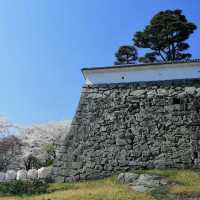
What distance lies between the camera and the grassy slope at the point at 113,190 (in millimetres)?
12664

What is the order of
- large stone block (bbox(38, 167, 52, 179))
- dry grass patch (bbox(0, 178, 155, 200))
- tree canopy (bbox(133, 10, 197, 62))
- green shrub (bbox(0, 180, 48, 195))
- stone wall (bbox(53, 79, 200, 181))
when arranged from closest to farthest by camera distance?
dry grass patch (bbox(0, 178, 155, 200)), green shrub (bbox(0, 180, 48, 195)), stone wall (bbox(53, 79, 200, 181)), large stone block (bbox(38, 167, 52, 179)), tree canopy (bbox(133, 10, 197, 62))

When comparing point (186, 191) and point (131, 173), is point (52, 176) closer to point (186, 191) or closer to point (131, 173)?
point (131, 173)

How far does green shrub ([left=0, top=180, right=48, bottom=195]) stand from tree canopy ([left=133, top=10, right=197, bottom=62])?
45.6ft

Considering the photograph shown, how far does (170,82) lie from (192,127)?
2472mm

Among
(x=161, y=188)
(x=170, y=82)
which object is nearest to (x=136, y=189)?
(x=161, y=188)

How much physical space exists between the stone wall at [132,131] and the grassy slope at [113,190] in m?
0.91

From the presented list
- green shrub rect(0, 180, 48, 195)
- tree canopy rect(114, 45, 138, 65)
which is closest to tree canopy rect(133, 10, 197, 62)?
tree canopy rect(114, 45, 138, 65)

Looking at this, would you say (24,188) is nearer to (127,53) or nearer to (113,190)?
(113,190)

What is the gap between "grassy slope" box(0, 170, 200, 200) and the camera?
1266 centimetres

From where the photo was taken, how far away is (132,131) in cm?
1744

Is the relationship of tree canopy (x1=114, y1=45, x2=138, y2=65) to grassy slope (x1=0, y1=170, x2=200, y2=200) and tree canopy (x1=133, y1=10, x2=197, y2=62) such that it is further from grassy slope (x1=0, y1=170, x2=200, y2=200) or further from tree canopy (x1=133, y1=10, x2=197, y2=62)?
grassy slope (x1=0, y1=170, x2=200, y2=200)

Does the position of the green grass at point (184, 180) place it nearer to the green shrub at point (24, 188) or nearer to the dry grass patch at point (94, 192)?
the dry grass patch at point (94, 192)

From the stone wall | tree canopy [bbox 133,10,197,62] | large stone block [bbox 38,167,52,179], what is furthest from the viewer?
tree canopy [bbox 133,10,197,62]

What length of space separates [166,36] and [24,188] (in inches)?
613
